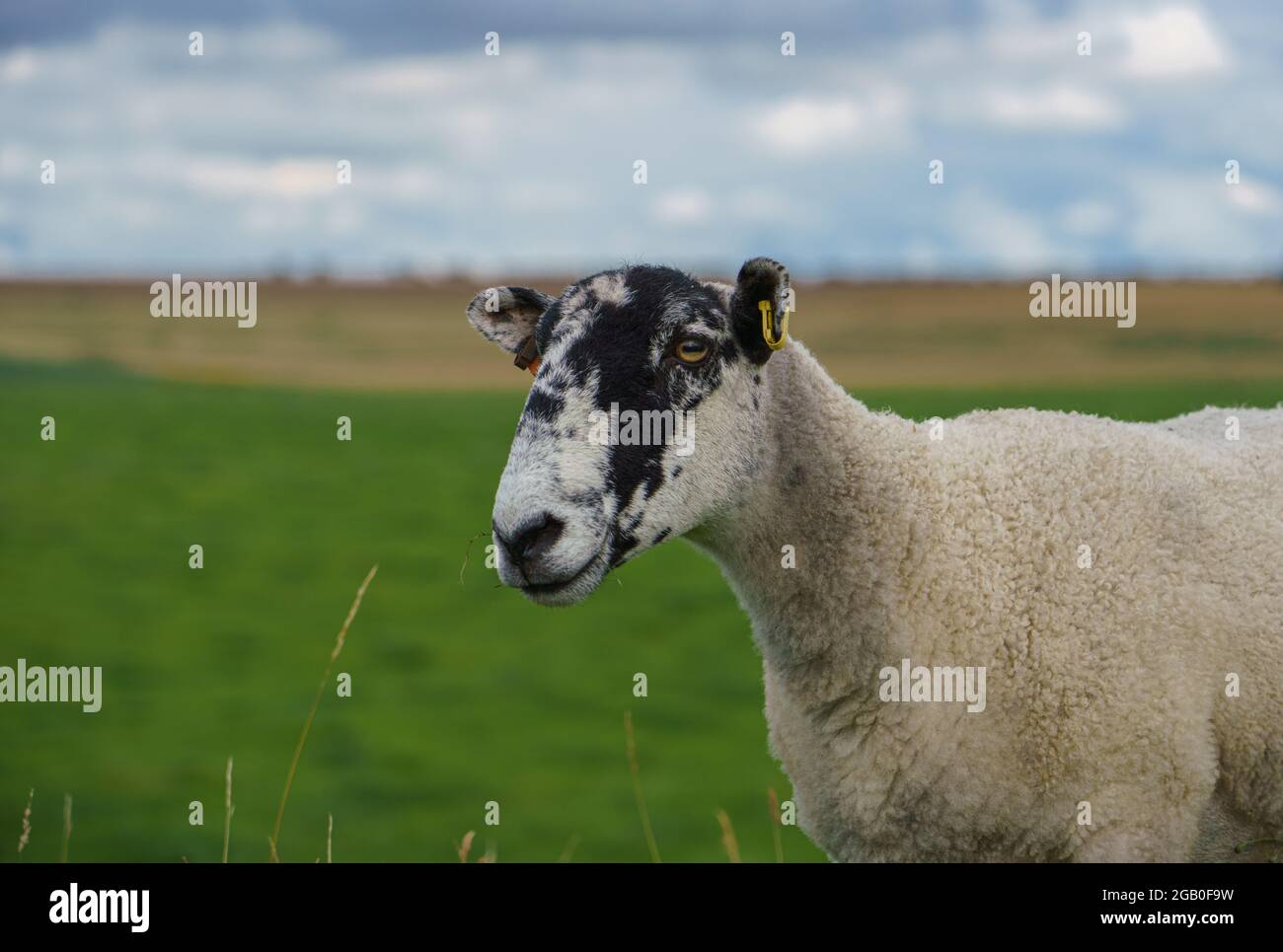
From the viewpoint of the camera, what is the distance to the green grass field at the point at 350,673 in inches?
811

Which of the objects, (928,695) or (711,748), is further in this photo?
(711,748)

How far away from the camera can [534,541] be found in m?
4.15

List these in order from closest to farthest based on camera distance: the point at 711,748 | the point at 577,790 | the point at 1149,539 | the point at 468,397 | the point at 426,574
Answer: the point at 1149,539 < the point at 577,790 < the point at 711,748 < the point at 426,574 < the point at 468,397

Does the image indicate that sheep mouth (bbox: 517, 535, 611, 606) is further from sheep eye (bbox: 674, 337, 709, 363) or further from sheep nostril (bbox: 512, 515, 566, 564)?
sheep eye (bbox: 674, 337, 709, 363)

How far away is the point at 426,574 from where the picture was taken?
38.8 m

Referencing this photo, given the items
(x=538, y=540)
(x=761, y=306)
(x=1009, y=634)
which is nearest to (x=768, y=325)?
(x=761, y=306)

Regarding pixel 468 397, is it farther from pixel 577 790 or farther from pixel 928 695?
pixel 928 695

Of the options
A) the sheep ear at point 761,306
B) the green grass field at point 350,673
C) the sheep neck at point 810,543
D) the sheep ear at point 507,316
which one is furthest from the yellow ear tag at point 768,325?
the green grass field at point 350,673

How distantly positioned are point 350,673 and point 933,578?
2540 centimetres

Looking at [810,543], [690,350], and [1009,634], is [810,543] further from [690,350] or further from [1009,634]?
[690,350]

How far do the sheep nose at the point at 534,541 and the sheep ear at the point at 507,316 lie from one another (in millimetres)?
1164

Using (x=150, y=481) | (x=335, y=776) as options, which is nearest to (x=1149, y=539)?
(x=335, y=776)
